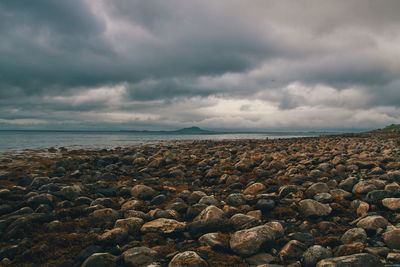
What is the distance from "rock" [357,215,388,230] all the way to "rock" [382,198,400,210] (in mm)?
1205

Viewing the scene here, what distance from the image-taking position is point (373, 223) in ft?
15.0

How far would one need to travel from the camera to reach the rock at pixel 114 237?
4.50 m

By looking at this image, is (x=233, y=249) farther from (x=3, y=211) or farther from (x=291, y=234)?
(x=3, y=211)

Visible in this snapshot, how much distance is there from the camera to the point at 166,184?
31.1ft

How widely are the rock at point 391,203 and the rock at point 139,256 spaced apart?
5319mm

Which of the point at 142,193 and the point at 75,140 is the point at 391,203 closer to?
the point at 142,193

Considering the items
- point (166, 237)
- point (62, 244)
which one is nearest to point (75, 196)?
point (62, 244)

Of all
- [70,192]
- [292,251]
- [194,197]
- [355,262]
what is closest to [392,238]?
[355,262]

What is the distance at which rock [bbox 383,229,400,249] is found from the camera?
151 inches

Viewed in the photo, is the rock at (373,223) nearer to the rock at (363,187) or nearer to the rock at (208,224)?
the rock at (363,187)

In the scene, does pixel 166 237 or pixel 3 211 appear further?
pixel 3 211

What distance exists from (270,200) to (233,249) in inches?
97.6

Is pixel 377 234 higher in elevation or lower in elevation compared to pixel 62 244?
higher

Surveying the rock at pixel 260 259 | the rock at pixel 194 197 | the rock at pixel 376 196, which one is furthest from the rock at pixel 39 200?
the rock at pixel 376 196
